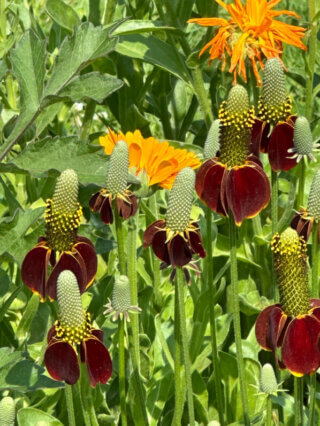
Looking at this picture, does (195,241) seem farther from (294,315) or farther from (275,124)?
(275,124)

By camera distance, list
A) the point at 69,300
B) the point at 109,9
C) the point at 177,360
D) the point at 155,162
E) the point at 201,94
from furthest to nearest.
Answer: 1. the point at 201,94
2. the point at 109,9
3. the point at 155,162
4. the point at 177,360
5. the point at 69,300

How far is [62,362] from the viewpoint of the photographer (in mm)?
1168

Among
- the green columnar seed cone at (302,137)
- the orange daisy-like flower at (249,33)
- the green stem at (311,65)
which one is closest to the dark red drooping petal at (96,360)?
the green columnar seed cone at (302,137)

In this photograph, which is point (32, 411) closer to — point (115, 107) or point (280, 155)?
point (280, 155)

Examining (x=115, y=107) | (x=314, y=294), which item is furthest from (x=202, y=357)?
(x=115, y=107)

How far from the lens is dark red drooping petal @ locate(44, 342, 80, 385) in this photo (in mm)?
1162

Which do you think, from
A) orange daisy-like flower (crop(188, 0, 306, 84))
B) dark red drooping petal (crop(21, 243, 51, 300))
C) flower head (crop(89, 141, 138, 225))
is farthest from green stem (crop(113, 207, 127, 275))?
orange daisy-like flower (crop(188, 0, 306, 84))

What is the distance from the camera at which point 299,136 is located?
1380 millimetres

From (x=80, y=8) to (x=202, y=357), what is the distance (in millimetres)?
1613

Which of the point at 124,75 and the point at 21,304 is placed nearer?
the point at 21,304

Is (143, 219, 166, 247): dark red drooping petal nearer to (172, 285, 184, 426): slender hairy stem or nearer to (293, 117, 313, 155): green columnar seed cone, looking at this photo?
(172, 285, 184, 426): slender hairy stem

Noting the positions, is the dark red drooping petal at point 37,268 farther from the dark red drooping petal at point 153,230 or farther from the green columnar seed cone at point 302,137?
the green columnar seed cone at point 302,137

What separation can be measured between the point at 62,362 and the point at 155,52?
1.27 metres

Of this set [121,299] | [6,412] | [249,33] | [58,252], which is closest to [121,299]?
[121,299]
